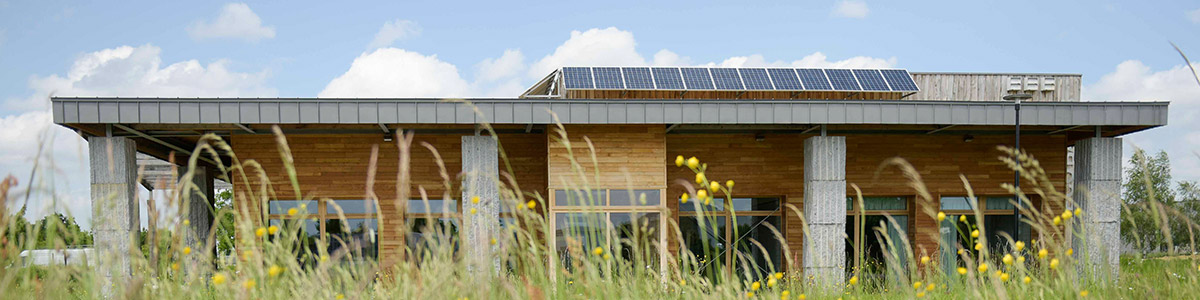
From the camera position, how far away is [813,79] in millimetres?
14609

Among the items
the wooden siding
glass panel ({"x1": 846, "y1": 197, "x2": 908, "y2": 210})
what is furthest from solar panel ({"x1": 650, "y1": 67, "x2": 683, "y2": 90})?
the wooden siding

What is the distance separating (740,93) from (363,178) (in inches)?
280

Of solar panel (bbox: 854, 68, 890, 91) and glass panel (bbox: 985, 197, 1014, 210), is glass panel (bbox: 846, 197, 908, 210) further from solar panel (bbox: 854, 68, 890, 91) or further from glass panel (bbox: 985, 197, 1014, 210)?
solar panel (bbox: 854, 68, 890, 91)

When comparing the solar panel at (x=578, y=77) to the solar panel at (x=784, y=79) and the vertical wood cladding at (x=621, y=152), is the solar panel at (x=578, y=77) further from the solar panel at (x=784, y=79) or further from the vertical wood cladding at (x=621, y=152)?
the solar panel at (x=784, y=79)

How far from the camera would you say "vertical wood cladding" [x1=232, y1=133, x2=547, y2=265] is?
12555 mm

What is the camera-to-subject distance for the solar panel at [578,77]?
13328 mm

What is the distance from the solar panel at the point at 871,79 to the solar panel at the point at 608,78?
15.7 feet

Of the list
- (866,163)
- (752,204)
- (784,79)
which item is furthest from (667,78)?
(866,163)

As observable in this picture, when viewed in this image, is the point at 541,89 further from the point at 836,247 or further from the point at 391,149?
the point at 836,247

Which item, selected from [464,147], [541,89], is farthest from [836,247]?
[541,89]

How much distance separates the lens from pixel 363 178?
502 inches

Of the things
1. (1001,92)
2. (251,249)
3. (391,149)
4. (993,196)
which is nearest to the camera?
(251,249)

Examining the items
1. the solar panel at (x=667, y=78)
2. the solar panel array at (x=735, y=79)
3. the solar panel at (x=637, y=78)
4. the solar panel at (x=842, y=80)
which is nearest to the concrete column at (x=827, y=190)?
the solar panel array at (x=735, y=79)

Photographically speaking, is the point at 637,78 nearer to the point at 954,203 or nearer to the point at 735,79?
the point at 735,79
